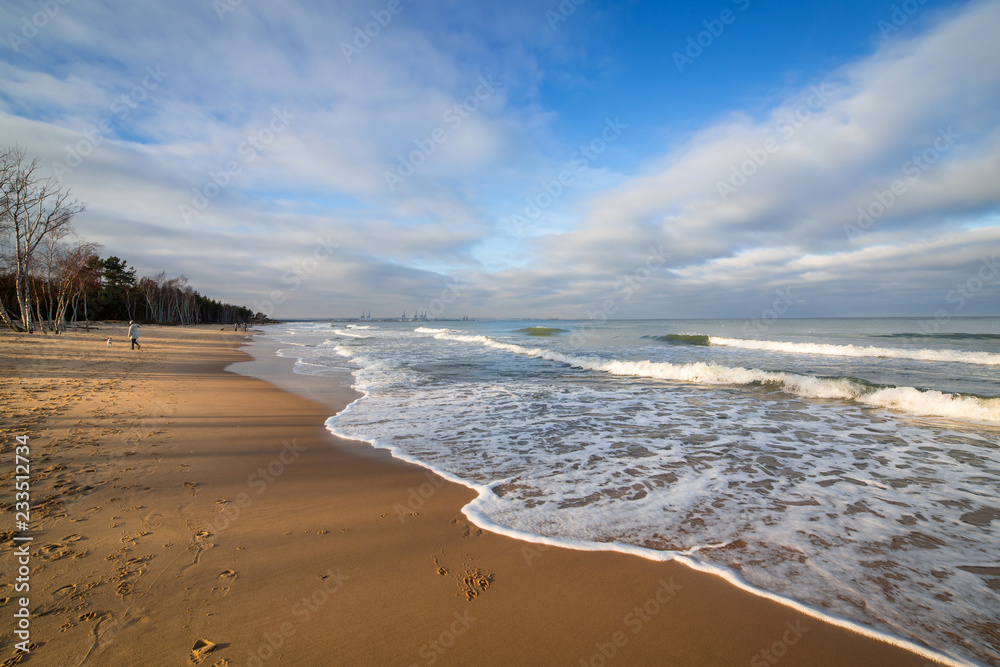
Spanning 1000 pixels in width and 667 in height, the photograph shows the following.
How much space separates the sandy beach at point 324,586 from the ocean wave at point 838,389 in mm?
10826

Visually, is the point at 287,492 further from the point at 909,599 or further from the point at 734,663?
the point at 909,599

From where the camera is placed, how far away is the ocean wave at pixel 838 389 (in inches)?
365

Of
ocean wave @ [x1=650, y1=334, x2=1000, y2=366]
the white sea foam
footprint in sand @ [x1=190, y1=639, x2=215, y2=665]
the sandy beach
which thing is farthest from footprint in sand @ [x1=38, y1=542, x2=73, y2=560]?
the white sea foam

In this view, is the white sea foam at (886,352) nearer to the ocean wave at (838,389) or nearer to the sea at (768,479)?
the sea at (768,479)

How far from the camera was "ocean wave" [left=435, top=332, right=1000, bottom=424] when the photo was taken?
928 centimetres

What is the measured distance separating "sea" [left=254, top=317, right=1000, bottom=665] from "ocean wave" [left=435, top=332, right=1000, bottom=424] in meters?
0.06

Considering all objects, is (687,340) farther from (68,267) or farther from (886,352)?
(68,267)

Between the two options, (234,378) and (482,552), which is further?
(234,378)

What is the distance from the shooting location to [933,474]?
5684 mm

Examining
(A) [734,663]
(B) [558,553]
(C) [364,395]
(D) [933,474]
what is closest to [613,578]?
(B) [558,553]

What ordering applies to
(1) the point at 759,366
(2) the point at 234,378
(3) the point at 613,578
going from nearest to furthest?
(3) the point at 613,578 < (2) the point at 234,378 < (1) the point at 759,366

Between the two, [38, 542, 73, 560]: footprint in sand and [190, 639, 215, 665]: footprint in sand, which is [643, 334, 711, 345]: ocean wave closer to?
[190, 639, 215, 665]: footprint in sand

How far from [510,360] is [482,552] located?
1878 centimetres

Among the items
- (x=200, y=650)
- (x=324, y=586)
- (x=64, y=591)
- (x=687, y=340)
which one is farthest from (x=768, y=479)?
(x=687, y=340)
